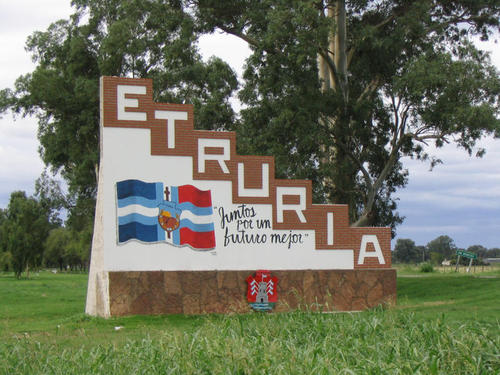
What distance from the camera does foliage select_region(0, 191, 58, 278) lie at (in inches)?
2445

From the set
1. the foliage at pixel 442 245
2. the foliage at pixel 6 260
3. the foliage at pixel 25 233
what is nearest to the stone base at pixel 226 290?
the foliage at pixel 25 233

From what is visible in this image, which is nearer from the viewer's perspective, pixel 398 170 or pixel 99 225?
pixel 99 225

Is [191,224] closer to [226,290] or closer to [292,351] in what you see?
[226,290]

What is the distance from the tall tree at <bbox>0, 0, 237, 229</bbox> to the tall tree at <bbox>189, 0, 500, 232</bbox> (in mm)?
7493

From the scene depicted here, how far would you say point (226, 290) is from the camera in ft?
70.2

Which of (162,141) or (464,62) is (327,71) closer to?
(464,62)

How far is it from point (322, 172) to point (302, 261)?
1073cm

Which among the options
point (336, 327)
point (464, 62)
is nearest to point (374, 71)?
point (464, 62)

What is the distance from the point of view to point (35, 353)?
39.1ft

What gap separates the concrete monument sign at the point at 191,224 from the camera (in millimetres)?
20625

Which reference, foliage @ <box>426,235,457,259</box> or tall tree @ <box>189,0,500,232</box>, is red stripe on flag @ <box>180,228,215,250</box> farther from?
foliage @ <box>426,235,457,259</box>

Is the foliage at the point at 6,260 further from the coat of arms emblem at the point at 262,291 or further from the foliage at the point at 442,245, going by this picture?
the foliage at the point at 442,245

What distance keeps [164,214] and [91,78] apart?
26373 mm

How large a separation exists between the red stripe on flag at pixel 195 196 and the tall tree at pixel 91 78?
63.9ft
